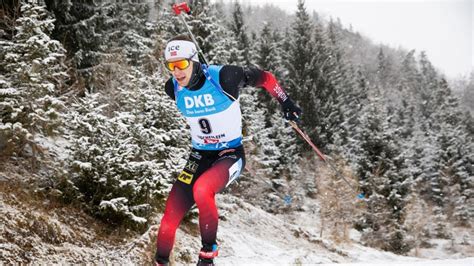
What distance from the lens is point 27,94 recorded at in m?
6.29

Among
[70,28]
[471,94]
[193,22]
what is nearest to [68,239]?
[70,28]

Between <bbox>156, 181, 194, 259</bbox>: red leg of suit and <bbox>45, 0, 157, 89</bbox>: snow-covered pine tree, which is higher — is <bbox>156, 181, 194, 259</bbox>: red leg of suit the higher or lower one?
the lower one

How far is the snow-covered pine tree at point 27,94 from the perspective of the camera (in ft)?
20.2

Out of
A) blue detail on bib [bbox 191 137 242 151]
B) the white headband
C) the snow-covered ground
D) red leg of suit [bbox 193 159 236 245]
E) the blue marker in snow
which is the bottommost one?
the blue marker in snow

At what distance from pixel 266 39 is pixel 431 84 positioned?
48.4 m

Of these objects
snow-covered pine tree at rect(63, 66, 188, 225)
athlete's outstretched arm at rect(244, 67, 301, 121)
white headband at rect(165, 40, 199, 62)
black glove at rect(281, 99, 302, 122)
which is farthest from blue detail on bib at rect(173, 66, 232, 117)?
snow-covered pine tree at rect(63, 66, 188, 225)

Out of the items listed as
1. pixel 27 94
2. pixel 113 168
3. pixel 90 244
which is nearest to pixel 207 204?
pixel 90 244

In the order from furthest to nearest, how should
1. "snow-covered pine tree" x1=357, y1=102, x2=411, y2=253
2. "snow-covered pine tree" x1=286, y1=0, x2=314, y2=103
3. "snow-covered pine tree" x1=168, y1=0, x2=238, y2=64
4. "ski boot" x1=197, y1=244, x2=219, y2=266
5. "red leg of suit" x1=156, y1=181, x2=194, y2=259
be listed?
"snow-covered pine tree" x1=286, y1=0, x2=314, y2=103, "snow-covered pine tree" x1=357, y1=102, x2=411, y2=253, "snow-covered pine tree" x1=168, y1=0, x2=238, y2=64, "red leg of suit" x1=156, y1=181, x2=194, y2=259, "ski boot" x1=197, y1=244, x2=219, y2=266

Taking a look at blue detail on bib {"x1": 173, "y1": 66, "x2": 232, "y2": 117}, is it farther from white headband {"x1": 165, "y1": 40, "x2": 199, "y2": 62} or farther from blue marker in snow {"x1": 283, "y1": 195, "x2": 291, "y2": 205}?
blue marker in snow {"x1": 283, "y1": 195, "x2": 291, "y2": 205}

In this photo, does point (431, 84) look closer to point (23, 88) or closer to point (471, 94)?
point (471, 94)

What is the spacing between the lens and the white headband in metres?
4.23

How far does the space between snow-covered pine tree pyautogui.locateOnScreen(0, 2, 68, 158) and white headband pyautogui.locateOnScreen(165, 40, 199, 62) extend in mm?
3015

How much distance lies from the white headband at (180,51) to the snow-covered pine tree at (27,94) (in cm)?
302

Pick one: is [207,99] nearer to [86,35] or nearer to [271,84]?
[271,84]
